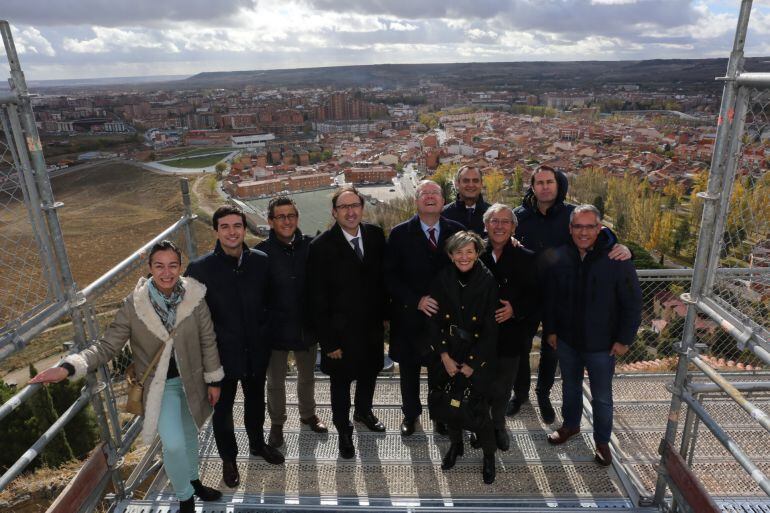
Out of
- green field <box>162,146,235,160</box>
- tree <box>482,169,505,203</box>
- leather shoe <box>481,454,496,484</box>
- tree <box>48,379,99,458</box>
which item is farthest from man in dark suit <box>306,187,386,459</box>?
green field <box>162,146,235,160</box>

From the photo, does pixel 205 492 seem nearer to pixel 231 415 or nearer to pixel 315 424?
pixel 231 415

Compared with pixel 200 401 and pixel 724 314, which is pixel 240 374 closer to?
pixel 200 401

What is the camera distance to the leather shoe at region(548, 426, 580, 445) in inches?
109

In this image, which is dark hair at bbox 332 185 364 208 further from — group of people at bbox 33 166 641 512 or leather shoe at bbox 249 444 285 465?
leather shoe at bbox 249 444 285 465

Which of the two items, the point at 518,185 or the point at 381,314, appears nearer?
the point at 381,314

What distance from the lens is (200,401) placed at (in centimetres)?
222

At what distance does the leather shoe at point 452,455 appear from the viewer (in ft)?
8.38

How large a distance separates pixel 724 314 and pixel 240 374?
2.13 metres

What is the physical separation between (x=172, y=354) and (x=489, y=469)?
1622mm

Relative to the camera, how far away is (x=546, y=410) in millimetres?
3037

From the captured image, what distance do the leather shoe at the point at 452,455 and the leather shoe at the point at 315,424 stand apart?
0.74m

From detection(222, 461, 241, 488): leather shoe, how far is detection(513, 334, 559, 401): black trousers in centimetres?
169

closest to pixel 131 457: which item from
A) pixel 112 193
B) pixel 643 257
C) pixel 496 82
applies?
pixel 643 257

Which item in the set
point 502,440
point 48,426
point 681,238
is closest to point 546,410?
point 502,440
